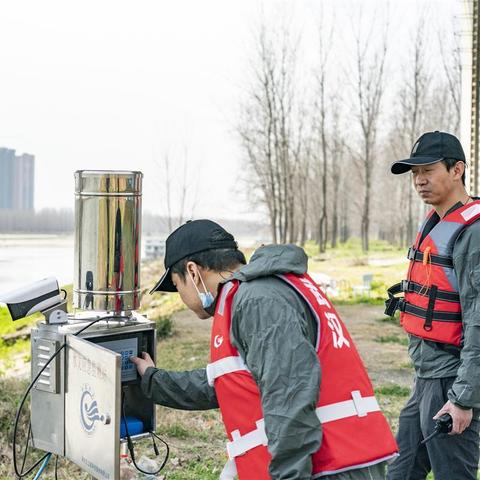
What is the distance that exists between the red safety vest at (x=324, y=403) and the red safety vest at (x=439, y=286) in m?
0.89

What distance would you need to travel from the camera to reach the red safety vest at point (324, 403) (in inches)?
83.2

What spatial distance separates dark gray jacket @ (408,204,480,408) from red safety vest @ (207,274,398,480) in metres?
0.68

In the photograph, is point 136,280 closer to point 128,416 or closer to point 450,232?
point 128,416

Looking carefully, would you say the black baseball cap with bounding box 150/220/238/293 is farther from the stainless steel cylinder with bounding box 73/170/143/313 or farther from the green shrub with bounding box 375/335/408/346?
the green shrub with bounding box 375/335/408/346

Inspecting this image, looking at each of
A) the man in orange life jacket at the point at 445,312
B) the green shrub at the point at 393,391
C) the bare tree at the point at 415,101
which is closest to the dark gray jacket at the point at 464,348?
the man in orange life jacket at the point at 445,312

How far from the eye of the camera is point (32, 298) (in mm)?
2670

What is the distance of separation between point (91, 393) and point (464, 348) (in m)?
1.41

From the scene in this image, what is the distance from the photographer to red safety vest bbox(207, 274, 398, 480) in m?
2.11

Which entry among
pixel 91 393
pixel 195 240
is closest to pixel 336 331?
pixel 195 240

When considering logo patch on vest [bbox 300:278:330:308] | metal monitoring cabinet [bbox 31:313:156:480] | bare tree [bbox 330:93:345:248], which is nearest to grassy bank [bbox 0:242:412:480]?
metal monitoring cabinet [bbox 31:313:156:480]

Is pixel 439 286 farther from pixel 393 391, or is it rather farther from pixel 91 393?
pixel 393 391

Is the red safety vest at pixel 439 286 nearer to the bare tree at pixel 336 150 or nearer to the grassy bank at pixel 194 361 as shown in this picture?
the grassy bank at pixel 194 361

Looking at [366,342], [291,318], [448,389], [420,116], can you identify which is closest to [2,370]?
[366,342]

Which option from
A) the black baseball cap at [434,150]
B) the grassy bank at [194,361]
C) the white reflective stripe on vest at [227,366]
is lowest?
the grassy bank at [194,361]
